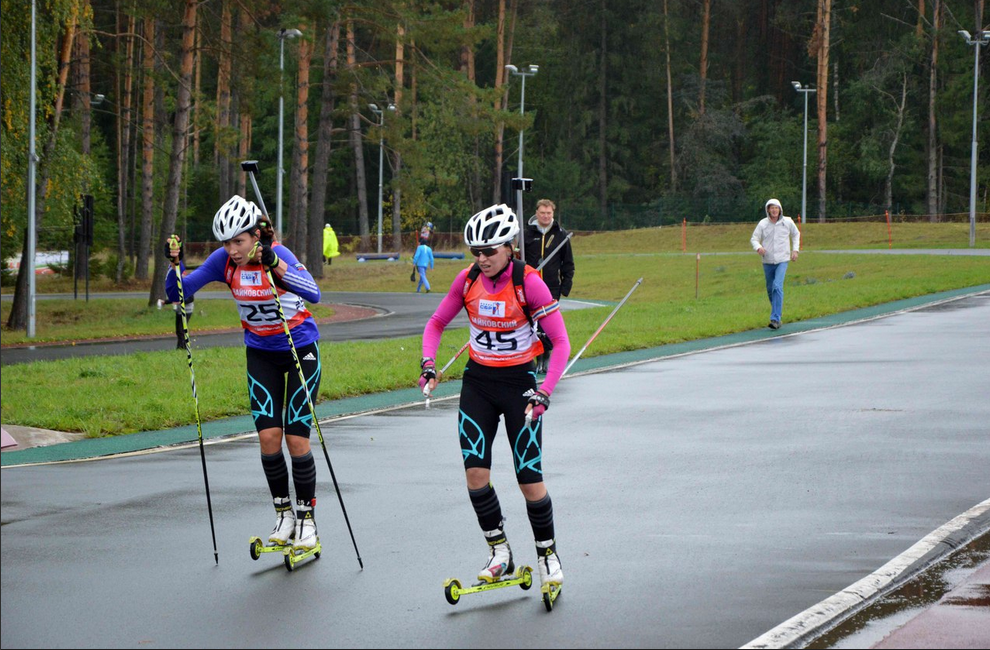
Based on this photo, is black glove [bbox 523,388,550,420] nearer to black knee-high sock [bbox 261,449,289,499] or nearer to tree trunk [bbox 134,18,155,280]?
black knee-high sock [bbox 261,449,289,499]

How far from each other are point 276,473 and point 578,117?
271ft

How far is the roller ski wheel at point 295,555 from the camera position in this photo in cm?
714

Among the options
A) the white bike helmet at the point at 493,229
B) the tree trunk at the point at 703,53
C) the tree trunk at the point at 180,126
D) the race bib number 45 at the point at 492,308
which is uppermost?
the tree trunk at the point at 703,53

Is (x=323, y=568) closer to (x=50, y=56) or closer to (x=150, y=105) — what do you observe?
(x=50, y=56)

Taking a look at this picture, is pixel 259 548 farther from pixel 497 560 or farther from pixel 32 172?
pixel 32 172

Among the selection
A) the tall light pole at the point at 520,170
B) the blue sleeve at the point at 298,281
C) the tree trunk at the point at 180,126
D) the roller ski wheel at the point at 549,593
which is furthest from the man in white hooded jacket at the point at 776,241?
the tree trunk at the point at 180,126

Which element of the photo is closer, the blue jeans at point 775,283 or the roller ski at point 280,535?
the roller ski at point 280,535

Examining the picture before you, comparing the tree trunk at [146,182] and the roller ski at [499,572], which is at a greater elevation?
the tree trunk at [146,182]

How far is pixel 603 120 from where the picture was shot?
8706 centimetres

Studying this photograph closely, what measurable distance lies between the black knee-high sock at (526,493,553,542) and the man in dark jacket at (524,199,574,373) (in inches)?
347

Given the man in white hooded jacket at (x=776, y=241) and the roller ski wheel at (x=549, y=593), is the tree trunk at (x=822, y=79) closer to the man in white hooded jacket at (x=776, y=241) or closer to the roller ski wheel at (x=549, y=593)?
the man in white hooded jacket at (x=776, y=241)

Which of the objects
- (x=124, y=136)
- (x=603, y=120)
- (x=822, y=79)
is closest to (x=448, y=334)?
(x=124, y=136)

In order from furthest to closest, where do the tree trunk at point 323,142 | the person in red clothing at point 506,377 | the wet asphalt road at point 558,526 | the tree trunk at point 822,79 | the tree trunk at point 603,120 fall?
the tree trunk at point 603,120 < the tree trunk at point 822,79 < the tree trunk at point 323,142 < the person in red clothing at point 506,377 < the wet asphalt road at point 558,526

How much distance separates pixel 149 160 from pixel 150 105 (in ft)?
8.35
